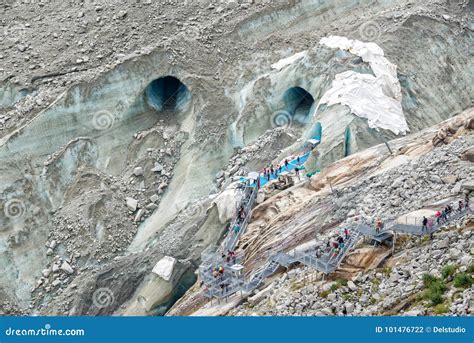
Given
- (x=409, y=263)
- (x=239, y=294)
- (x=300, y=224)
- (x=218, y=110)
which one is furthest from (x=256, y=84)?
(x=409, y=263)

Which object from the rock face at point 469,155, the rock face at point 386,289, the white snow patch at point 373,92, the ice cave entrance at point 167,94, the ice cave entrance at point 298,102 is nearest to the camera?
the rock face at point 386,289

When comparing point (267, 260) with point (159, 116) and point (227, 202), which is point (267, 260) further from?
point (159, 116)

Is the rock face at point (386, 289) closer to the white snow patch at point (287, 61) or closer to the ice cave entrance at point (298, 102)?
the ice cave entrance at point (298, 102)

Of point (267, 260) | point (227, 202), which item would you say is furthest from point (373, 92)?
point (267, 260)

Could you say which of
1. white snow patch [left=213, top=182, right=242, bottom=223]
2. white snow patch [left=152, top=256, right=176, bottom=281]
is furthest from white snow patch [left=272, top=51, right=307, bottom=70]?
white snow patch [left=152, top=256, right=176, bottom=281]

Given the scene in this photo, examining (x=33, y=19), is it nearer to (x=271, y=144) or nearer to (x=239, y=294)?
(x=271, y=144)

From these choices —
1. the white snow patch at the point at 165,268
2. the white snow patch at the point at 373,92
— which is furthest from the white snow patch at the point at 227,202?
the white snow patch at the point at 373,92
